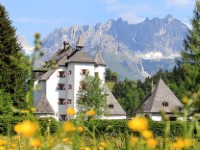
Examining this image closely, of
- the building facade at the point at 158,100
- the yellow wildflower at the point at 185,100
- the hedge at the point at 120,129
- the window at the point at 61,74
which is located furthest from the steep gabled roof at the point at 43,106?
the yellow wildflower at the point at 185,100

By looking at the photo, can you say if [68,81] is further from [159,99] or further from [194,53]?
[194,53]

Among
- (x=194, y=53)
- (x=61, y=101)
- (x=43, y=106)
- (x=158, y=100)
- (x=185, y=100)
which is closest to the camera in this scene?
(x=185, y=100)

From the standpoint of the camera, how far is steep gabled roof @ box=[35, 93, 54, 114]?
5709 cm

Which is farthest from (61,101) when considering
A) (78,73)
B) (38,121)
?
(38,121)

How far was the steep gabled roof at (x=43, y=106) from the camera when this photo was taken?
5709 centimetres

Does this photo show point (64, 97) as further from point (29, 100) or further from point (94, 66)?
point (29, 100)

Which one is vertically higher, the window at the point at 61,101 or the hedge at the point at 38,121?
the window at the point at 61,101

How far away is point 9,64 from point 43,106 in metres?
14.4

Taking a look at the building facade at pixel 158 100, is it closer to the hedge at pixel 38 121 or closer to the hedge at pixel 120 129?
the hedge at pixel 120 129

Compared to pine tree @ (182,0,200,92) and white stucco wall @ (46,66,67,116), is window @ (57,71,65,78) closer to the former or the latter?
white stucco wall @ (46,66,67,116)

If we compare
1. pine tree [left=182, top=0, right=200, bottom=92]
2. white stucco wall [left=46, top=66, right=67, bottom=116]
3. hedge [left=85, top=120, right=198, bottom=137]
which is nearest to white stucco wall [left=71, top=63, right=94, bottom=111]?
white stucco wall [left=46, top=66, right=67, bottom=116]

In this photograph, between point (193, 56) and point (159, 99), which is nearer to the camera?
point (193, 56)

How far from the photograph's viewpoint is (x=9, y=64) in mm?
44312

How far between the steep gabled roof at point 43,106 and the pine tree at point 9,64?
12706 millimetres
